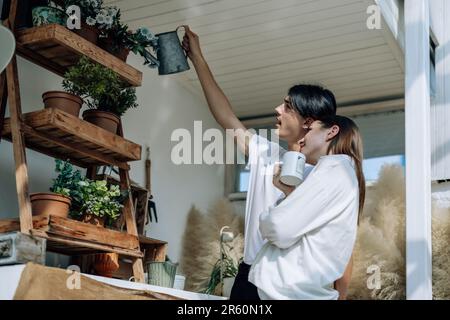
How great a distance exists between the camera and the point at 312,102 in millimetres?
2791

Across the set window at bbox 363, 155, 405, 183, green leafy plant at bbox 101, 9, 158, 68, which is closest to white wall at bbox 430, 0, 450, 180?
window at bbox 363, 155, 405, 183

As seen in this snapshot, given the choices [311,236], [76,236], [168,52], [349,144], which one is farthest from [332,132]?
[168,52]

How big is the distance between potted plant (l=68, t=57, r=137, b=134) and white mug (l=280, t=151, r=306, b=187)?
1.25m

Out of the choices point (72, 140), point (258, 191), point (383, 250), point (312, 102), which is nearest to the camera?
point (258, 191)

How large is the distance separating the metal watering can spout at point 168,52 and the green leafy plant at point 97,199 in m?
0.65

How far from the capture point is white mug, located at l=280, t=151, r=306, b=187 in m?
2.39

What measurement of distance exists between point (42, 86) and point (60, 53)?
1.45 feet

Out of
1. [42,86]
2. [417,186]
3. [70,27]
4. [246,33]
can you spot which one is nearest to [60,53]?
[70,27]

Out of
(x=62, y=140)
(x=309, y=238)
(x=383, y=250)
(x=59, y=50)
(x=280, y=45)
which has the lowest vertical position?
(x=309, y=238)

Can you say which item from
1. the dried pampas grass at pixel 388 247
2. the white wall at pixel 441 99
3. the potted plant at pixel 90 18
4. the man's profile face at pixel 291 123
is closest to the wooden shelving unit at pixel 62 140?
the potted plant at pixel 90 18

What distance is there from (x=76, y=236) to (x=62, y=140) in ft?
1.43

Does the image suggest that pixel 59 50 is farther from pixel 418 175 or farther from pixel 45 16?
pixel 418 175

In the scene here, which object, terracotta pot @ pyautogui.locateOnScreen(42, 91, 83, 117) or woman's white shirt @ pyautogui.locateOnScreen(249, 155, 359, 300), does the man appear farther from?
terracotta pot @ pyautogui.locateOnScreen(42, 91, 83, 117)
